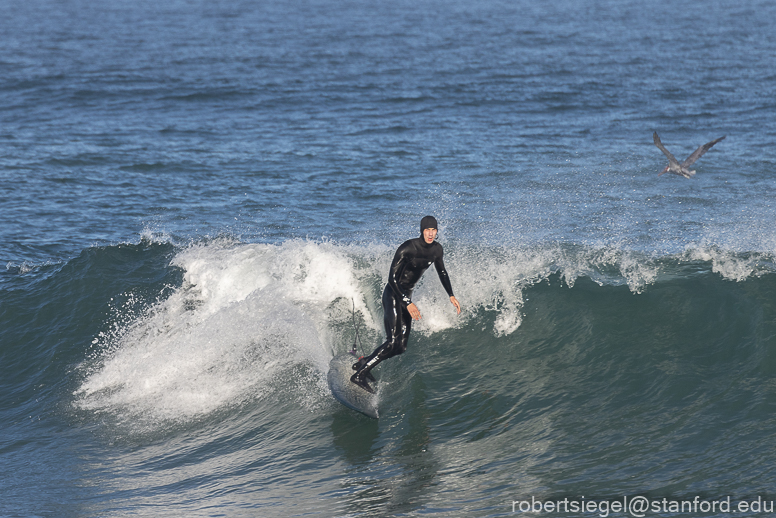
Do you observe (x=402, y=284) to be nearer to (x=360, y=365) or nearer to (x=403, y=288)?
(x=403, y=288)

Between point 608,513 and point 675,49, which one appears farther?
point 675,49

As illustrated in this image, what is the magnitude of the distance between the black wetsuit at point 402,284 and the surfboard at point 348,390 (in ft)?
1.06

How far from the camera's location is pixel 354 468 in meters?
8.41

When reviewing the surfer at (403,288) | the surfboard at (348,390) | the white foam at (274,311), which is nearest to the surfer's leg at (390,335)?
the surfer at (403,288)

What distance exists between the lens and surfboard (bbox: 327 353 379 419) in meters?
9.22

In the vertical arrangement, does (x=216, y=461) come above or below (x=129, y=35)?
below

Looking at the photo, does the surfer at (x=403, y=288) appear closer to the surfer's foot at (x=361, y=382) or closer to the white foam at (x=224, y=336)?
the surfer's foot at (x=361, y=382)

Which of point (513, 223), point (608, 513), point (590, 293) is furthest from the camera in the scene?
point (513, 223)

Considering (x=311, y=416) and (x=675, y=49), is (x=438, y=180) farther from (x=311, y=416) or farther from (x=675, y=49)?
(x=675, y=49)

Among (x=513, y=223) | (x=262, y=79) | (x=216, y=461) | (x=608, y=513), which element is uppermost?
(x=262, y=79)

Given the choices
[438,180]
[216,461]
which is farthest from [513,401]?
[438,180]

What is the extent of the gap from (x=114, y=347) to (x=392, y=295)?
5.67 metres

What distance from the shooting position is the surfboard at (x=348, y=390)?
30.2ft

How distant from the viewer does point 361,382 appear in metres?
9.30
